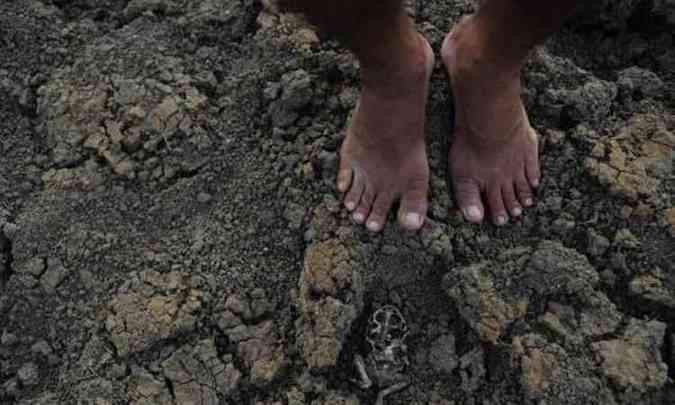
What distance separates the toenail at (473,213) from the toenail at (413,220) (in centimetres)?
11

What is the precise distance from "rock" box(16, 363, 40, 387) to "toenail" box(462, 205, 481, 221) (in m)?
0.98

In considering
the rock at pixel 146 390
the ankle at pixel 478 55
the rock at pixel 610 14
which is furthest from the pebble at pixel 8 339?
the rock at pixel 610 14

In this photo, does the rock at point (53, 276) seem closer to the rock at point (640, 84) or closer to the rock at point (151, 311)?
the rock at point (151, 311)

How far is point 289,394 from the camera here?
1533 millimetres

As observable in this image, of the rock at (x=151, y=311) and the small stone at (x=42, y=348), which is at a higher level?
the rock at (x=151, y=311)

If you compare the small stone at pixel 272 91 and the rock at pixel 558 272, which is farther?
the small stone at pixel 272 91

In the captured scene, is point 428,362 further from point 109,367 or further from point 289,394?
point 109,367

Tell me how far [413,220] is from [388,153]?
0.51ft

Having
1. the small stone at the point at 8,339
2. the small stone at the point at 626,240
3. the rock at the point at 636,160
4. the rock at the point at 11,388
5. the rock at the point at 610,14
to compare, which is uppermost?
the rock at the point at 610,14

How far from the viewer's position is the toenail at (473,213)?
1.63m

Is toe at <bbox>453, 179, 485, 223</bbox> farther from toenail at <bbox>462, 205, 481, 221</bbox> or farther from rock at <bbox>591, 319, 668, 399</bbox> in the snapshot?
rock at <bbox>591, 319, 668, 399</bbox>

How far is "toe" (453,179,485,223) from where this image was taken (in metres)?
1.64

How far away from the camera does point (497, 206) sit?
1652 mm

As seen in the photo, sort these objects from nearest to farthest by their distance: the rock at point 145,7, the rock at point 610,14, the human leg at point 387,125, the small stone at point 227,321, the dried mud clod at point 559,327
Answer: the human leg at point 387,125 → the dried mud clod at point 559,327 → the small stone at point 227,321 → the rock at point 610,14 → the rock at point 145,7
